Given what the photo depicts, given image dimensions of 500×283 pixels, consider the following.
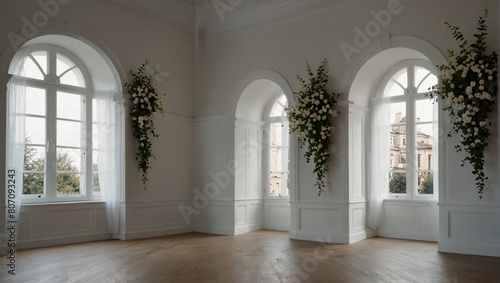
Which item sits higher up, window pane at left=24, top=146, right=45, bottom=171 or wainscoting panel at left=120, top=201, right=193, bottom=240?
window pane at left=24, top=146, right=45, bottom=171

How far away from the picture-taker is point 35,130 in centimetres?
745

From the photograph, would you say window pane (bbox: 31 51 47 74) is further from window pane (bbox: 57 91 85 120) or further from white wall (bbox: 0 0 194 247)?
white wall (bbox: 0 0 194 247)

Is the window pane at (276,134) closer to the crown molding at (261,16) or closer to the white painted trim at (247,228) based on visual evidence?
the white painted trim at (247,228)

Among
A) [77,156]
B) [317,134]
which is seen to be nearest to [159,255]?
[77,156]

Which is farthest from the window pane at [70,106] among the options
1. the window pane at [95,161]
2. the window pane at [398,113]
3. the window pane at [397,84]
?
the window pane at [398,113]

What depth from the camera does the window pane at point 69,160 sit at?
775cm

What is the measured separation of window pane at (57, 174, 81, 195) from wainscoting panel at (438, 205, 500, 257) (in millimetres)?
6087

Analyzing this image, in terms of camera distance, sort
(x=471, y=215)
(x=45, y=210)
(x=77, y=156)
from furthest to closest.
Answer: (x=77, y=156), (x=45, y=210), (x=471, y=215)

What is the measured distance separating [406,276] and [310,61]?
4.26m

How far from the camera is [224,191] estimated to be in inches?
358

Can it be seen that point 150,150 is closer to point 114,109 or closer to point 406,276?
point 114,109

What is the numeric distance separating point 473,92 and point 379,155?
2350mm

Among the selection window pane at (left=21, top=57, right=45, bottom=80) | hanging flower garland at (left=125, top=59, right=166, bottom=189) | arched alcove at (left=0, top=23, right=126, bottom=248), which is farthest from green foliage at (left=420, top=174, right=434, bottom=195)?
window pane at (left=21, top=57, right=45, bottom=80)

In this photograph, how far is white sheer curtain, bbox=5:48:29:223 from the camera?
6.70 meters
